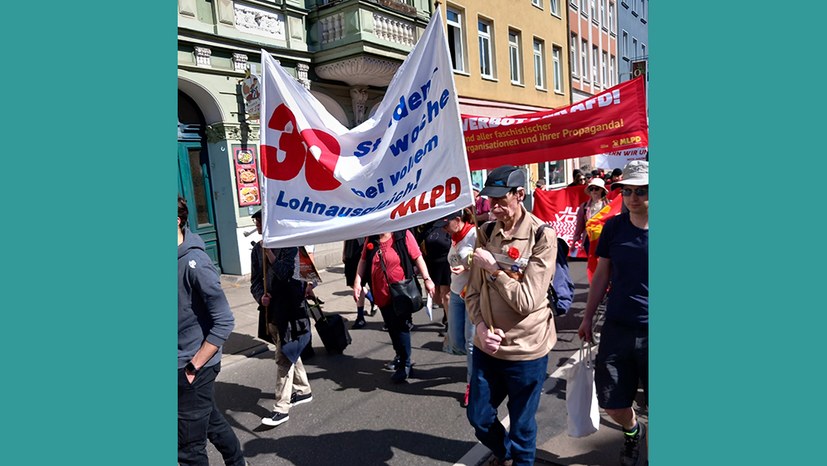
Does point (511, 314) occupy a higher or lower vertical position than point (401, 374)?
higher

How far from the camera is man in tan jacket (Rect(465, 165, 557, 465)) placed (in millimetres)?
2650

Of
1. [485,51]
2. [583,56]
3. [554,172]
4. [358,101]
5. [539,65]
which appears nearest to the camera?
[358,101]

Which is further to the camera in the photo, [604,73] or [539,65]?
[539,65]

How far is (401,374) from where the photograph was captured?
490 cm

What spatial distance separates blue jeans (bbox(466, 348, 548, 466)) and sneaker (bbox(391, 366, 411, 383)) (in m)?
2.01

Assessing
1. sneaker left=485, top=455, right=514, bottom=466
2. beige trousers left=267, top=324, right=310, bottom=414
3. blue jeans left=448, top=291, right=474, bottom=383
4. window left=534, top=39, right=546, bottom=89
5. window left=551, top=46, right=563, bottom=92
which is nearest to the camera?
sneaker left=485, top=455, right=514, bottom=466

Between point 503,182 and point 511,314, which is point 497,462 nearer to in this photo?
point 511,314

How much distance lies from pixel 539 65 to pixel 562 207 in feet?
42.2

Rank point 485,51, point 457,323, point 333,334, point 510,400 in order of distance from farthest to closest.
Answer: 1. point 485,51
2. point 333,334
3. point 457,323
4. point 510,400

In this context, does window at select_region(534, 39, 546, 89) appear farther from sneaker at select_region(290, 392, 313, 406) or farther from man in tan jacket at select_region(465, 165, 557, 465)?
man in tan jacket at select_region(465, 165, 557, 465)

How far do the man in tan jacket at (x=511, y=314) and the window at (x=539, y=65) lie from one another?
18162 millimetres

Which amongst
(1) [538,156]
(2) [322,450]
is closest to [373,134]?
(2) [322,450]

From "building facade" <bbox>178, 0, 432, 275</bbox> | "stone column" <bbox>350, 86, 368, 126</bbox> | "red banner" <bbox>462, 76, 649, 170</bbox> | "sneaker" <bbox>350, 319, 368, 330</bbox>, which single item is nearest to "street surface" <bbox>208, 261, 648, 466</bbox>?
"sneaker" <bbox>350, 319, 368, 330</bbox>

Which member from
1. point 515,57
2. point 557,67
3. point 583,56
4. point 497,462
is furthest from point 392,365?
point 557,67
